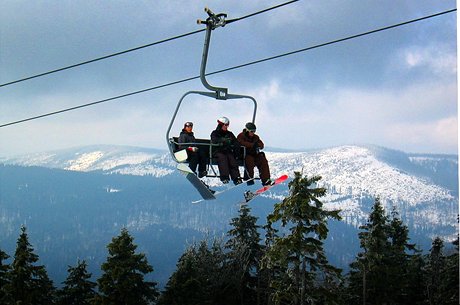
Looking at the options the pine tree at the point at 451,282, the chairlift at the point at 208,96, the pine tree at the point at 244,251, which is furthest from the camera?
the pine tree at the point at 244,251

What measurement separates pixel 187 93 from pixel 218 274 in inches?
1336

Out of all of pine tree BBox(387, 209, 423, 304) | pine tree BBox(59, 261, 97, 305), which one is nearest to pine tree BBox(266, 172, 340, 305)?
pine tree BBox(387, 209, 423, 304)

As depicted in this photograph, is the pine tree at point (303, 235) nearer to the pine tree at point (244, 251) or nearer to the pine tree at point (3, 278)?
the pine tree at point (244, 251)

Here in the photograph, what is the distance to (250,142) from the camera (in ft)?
53.0

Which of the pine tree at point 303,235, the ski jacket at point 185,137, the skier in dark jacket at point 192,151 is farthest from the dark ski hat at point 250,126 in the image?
the pine tree at point 303,235

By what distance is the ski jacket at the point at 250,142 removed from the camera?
632 inches

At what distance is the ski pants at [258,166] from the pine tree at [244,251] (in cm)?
2401

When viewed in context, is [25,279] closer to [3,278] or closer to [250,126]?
[3,278]

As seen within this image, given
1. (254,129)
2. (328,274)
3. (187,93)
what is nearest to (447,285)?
(328,274)

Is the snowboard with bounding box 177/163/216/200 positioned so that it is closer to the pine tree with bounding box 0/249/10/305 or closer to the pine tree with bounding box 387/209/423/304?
the pine tree with bounding box 0/249/10/305

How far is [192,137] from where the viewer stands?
15.9 meters

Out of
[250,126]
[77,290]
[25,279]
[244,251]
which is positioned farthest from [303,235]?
[25,279]

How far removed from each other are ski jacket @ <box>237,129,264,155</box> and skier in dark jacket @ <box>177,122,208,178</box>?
1.18 m

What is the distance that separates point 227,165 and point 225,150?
463 mm
